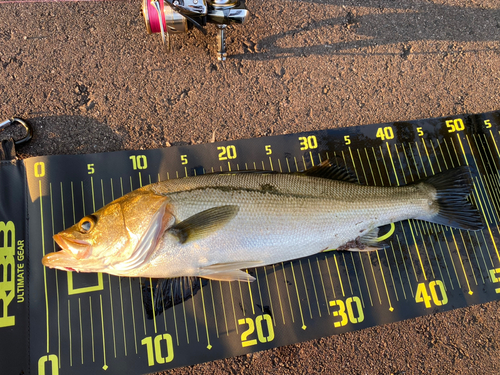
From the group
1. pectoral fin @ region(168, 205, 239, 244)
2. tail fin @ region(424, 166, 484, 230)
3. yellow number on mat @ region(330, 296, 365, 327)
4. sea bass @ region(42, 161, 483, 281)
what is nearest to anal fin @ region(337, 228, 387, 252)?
sea bass @ region(42, 161, 483, 281)

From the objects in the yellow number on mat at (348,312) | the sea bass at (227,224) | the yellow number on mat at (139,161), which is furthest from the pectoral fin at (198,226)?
the yellow number on mat at (348,312)

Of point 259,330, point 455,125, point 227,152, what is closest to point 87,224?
point 227,152

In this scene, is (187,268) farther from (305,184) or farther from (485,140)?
(485,140)

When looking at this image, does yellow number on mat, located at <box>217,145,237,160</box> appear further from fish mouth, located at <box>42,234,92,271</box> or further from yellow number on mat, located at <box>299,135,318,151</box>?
fish mouth, located at <box>42,234,92,271</box>

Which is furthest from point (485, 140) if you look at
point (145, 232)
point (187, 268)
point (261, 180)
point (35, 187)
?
point (35, 187)

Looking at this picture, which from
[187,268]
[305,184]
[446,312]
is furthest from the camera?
[446,312]

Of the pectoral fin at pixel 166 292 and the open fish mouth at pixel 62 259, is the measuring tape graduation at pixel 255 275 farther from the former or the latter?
the open fish mouth at pixel 62 259

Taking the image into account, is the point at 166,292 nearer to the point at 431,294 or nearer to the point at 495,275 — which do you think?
the point at 431,294
